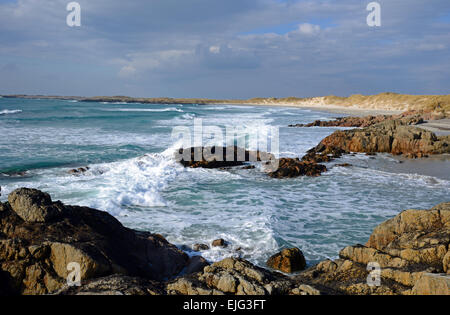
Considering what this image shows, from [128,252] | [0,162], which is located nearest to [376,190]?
[128,252]

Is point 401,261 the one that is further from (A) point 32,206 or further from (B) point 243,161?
(B) point 243,161

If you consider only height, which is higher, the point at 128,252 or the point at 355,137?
the point at 355,137

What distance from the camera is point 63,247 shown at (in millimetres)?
4527

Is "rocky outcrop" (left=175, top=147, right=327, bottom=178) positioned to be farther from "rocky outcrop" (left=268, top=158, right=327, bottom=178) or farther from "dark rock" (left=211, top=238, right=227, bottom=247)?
"dark rock" (left=211, top=238, right=227, bottom=247)

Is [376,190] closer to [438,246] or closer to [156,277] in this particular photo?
[438,246]

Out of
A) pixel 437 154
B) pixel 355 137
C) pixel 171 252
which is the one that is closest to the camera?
pixel 171 252

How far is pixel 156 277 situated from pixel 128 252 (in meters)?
0.60

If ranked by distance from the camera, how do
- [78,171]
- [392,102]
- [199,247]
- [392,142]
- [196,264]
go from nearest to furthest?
[196,264] < [199,247] < [78,171] < [392,142] < [392,102]

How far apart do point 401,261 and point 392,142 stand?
619 inches

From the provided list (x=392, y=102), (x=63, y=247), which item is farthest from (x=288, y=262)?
(x=392, y=102)

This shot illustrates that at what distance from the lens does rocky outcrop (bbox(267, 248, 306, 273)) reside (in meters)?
5.93

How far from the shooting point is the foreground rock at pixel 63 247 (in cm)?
438

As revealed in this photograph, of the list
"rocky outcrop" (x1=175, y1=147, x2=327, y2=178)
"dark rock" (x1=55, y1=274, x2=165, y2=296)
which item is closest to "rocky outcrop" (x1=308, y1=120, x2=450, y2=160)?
"rocky outcrop" (x1=175, y1=147, x2=327, y2=178)

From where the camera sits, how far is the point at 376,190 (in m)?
11.4
